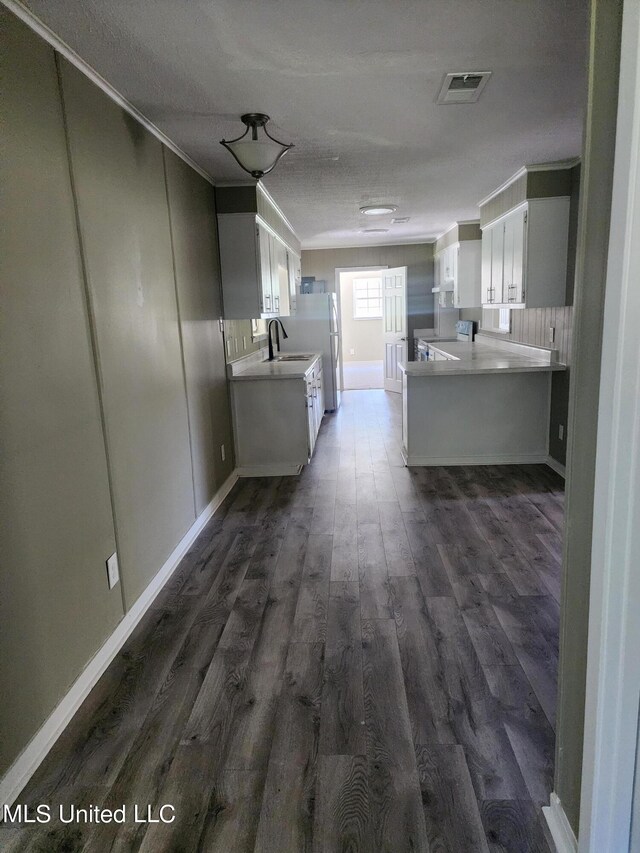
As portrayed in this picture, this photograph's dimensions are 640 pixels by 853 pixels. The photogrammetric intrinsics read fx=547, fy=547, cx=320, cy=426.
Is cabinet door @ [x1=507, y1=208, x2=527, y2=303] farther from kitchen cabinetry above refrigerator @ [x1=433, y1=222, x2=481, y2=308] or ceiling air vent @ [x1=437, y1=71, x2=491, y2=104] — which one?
kitchen cabinetry above refrigerator @ [x1=433, y1=222, x2=481, y2=308]

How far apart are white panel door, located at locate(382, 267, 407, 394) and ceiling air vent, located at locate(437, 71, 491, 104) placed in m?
5.39

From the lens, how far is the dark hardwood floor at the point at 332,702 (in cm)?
152

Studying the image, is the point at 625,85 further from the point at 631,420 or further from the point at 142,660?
the point at 142,660

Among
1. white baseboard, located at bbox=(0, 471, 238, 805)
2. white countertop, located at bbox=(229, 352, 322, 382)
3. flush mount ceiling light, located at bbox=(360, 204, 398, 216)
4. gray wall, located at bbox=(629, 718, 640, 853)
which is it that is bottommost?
white baseboard, located at bbox=(0, 471, 238, 805)

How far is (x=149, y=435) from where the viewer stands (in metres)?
2.78

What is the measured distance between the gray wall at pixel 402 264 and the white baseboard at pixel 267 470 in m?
4.49

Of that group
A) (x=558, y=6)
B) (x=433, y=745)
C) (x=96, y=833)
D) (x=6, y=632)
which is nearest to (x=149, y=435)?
(x=6, y=632)

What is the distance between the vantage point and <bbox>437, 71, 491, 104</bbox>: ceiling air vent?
2.41 m

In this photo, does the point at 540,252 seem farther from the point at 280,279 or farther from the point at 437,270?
the point at 437,270

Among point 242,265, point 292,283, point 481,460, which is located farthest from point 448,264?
point 242,265

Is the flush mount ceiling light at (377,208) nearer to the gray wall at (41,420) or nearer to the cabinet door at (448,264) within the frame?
the cabinet door at (448,264)

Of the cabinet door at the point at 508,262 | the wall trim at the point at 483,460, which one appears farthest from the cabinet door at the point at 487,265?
the wall trim at the point at 483,460

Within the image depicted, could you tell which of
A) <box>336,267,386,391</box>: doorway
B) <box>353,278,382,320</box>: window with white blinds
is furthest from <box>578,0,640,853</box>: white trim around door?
<box>353,278,382,320</box>: window with white blinds

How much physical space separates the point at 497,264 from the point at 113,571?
4.22m
